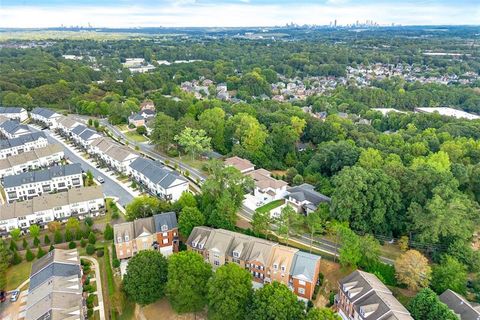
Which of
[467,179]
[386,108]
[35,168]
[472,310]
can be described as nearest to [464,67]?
[386,108]

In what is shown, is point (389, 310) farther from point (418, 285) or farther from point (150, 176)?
point (150, 176)

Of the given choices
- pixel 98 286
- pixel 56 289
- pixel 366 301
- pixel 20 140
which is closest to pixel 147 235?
pixel 98 286

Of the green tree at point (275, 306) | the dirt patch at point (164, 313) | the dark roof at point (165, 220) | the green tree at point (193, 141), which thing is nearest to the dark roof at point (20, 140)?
the green tree at point (193, 141)

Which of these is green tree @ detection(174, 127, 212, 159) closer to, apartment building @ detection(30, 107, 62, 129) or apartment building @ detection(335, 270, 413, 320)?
apartment building @ detection(30, 107, 62, 129)

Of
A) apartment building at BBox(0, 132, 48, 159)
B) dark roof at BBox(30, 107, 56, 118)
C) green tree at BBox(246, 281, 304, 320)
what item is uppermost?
dark roof at BBox(30, 107, 56, 118)

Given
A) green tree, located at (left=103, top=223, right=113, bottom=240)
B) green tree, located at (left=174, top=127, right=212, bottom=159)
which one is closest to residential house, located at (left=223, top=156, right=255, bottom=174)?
green tree, located at (left=174, top=127, right=212, bottom=159)

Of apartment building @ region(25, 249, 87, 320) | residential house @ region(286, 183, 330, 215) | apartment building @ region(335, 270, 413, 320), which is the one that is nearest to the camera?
apartment building @ region(335, 270, 413, 320)

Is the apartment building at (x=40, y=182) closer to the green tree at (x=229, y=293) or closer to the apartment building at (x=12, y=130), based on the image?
the apartment building at (x=12, y=130)
